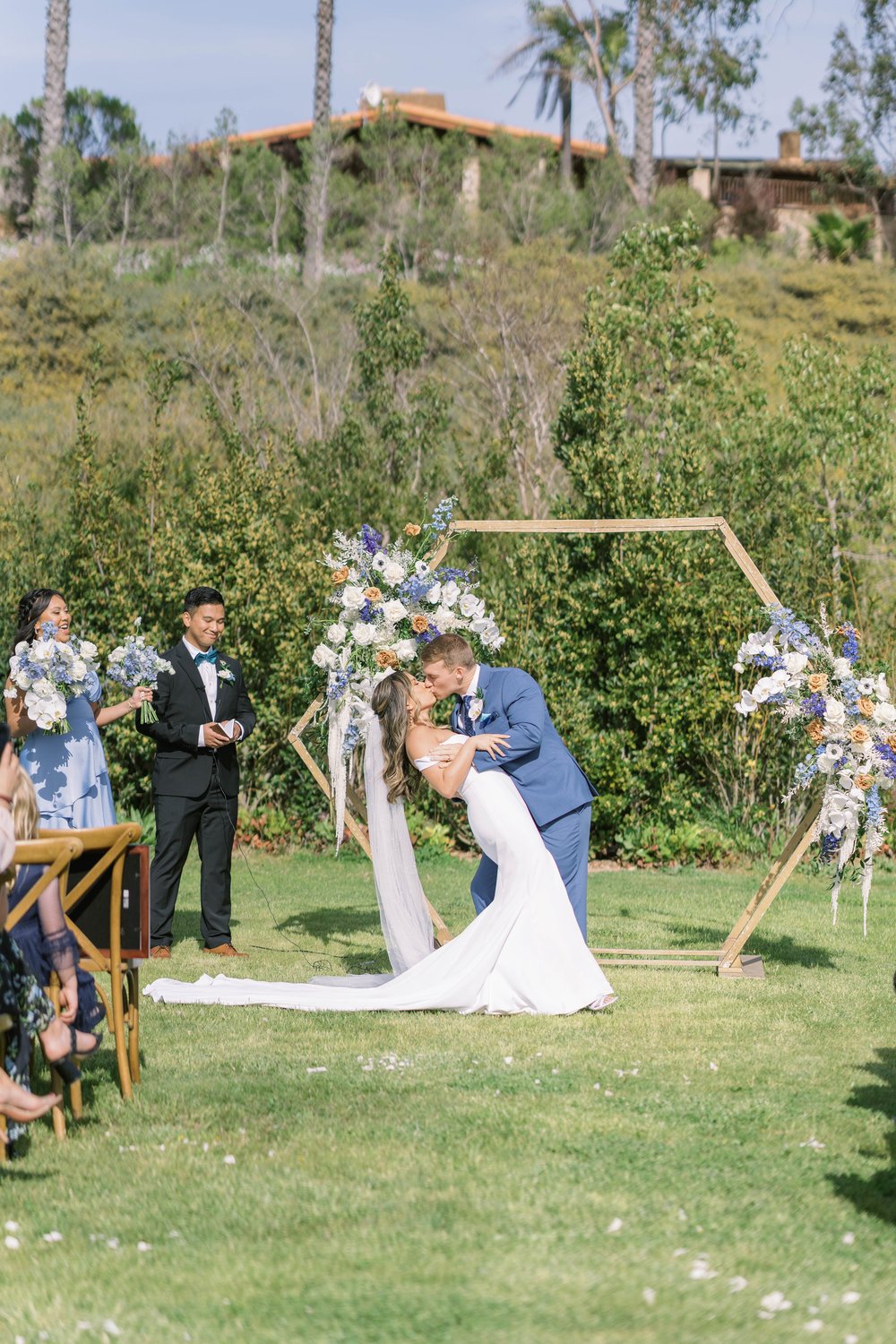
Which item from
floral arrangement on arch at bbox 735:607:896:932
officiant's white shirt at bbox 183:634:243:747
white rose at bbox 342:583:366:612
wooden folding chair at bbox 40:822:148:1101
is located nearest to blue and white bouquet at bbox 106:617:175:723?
officiant's white shirt at bbox 183:634:243:747

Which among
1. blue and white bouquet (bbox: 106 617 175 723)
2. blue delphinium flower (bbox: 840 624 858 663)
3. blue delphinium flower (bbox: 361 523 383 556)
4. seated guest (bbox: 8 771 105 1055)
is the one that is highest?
blue delphinium flower (bbox: 361 523 383 556)

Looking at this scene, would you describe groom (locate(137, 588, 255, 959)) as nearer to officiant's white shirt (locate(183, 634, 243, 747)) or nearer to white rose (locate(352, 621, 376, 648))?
officiant's white shirt (locate(183, 634, 243, 747))

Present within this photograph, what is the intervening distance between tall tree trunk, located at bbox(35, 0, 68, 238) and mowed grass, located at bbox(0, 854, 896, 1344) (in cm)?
2275

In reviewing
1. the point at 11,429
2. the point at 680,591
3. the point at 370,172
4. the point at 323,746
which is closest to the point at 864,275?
the point at 370,172

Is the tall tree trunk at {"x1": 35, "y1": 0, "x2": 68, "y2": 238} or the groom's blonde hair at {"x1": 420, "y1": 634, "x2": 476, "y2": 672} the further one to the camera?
the tall tree trunk at {"x1": 35, "y1": 0, "x2": 68, "y2": 238}

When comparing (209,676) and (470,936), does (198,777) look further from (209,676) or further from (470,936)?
(470,936)

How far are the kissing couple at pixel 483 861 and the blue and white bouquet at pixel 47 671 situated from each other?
4.68 feet

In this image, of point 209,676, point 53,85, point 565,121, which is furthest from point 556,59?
point 209,676

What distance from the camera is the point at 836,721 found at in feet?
23.7

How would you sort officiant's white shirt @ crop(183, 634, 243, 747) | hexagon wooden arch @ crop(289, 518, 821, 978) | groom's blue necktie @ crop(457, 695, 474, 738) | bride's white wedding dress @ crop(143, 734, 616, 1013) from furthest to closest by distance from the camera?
officiant's white shirt @ crop(183, 634, 243, 747)
hexagon wooden arch @ crop(289, 518, 821, 978)
groom's blue necktie @ crop(457, 695, 474, 738)
bride's white wedding dress @ crop(143, 734, 616, 1013)

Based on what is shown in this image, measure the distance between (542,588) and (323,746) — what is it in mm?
4074

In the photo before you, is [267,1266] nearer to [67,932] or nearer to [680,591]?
[67,932]

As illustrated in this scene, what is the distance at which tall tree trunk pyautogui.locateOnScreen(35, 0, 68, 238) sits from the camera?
25000mm

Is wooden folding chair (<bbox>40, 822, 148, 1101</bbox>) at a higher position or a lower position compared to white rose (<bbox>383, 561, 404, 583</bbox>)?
lower
